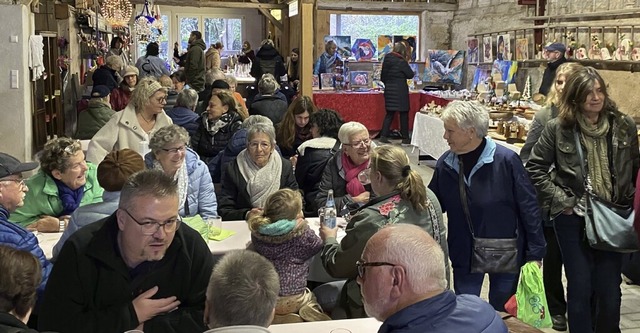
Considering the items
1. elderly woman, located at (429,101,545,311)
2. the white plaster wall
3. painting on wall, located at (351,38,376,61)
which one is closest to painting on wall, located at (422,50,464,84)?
painting on wall, located at (351,38,376,61)

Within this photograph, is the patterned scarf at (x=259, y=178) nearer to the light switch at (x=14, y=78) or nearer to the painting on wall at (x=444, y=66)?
the light switch at (x=14, y=78)

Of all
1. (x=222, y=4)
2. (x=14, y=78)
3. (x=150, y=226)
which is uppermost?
(x=222, y=4)

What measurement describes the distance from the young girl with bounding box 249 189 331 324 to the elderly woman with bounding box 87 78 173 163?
2034 millimetres

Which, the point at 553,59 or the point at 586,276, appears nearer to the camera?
the point at 586,276

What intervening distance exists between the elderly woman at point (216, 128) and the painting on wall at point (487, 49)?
856 centimetres

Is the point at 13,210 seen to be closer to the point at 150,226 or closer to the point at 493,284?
the point at 150,226

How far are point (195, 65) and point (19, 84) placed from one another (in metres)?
3.01

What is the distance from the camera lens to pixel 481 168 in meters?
3.70

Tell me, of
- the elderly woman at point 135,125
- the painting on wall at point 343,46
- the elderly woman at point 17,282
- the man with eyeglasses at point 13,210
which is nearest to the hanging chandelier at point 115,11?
the painting on wall at point 343,46

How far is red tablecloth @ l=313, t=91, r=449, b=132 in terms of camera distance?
43.1ft

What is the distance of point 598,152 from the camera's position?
390 centimetres

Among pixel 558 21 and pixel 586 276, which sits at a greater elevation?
pixel 558 21

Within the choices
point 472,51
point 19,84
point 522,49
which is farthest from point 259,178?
point 472,51

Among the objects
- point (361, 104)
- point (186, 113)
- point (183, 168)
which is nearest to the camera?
point (183, 168)
